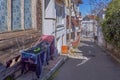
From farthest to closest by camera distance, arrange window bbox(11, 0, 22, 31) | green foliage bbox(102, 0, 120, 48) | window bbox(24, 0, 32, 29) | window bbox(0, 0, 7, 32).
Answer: green foliage bbox(102, 0, 120, 48), window bbox(24, 0, 32, 29), window bbox(11, 0, 22, 31), window bbox(0, 0, 7, 32)

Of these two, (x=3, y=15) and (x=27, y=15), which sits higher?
(x=27, y=15)

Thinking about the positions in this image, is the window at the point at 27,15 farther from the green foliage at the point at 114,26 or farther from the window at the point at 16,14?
the green foliage at the point at 114,26

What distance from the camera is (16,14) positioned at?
11688 millimetres

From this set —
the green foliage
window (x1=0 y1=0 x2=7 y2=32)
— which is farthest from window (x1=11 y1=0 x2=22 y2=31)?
the green foliage

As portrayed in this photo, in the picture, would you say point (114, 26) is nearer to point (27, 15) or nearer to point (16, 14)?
point (27, 15)

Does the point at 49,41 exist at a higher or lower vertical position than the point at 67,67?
higher

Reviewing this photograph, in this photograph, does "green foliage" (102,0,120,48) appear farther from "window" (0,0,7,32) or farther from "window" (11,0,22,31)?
"window" (0,0,7,32)

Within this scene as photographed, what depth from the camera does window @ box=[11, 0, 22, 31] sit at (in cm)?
1127

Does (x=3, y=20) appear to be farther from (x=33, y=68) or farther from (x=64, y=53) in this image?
(x=64, y=53)

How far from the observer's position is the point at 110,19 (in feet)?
67.1

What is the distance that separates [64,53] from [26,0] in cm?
952

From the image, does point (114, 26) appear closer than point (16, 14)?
No

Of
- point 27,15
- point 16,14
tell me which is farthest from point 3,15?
point 27,15

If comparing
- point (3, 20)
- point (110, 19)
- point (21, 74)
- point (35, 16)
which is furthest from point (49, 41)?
point (110, 19)
